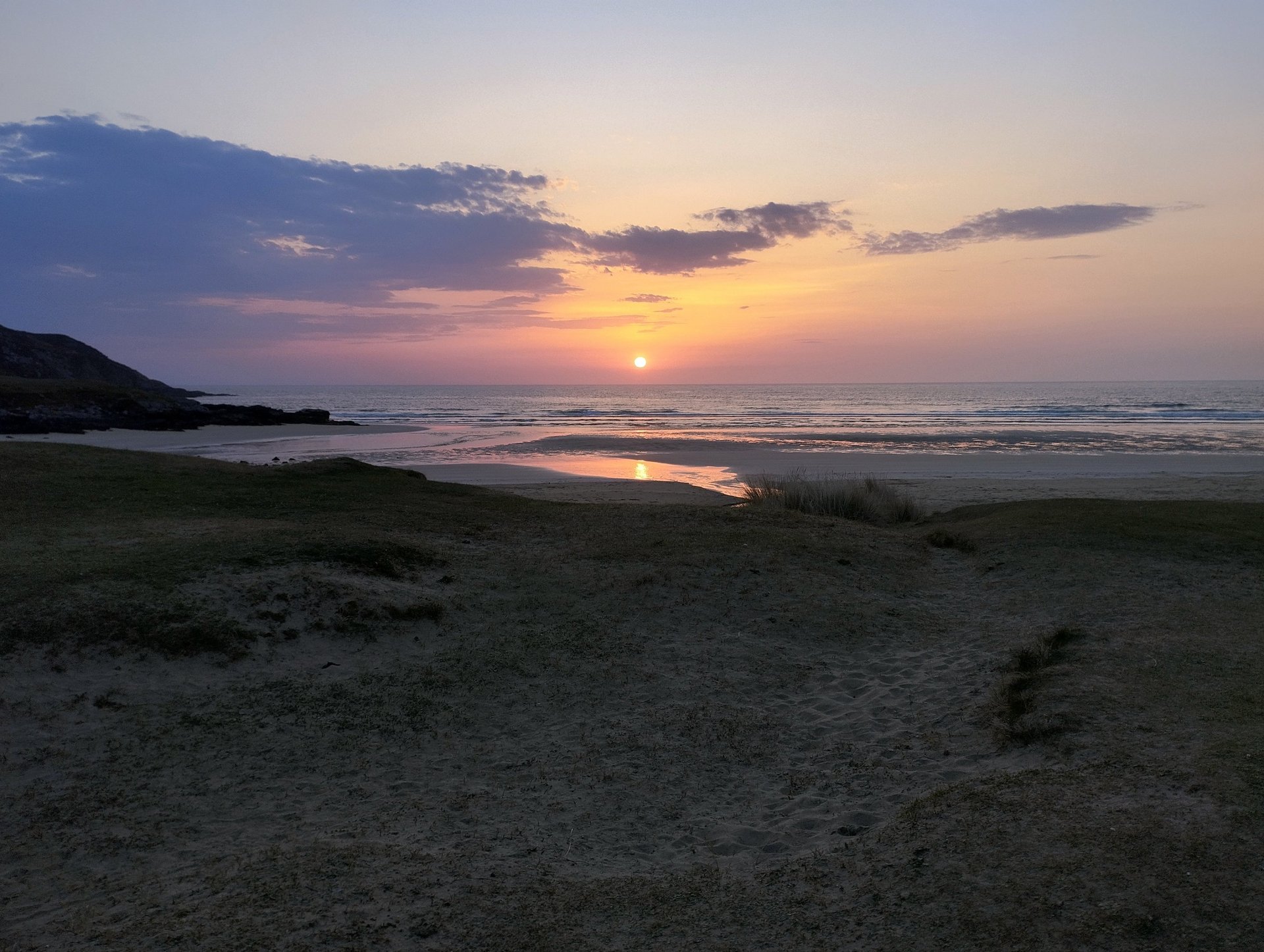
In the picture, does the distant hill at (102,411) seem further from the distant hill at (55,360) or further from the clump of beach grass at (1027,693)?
the clump of beach grass at (1027,693)

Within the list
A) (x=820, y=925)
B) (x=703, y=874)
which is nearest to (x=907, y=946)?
(x=820, y=925)

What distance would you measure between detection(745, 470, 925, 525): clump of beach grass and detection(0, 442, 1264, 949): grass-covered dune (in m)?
3.81

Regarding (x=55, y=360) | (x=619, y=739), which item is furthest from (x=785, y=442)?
(x=55, y=360)

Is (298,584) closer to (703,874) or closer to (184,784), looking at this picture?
(184,784)

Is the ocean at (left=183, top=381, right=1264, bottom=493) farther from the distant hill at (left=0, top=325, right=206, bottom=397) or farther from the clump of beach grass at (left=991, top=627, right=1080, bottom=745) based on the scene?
the distant hill at (left=0, top=325, right=206, bottom=397)

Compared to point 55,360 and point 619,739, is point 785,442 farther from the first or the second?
point 55,360

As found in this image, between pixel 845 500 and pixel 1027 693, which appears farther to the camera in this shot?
pixel 845 500

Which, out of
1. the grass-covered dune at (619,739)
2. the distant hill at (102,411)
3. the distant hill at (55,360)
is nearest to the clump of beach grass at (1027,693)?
the grass-covered dune at (619,739)

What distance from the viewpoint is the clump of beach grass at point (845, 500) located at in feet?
48.5

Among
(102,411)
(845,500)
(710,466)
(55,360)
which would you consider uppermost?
(55,360)

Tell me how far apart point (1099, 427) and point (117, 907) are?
171 ft

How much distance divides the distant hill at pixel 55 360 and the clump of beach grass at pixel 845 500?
58427 mm

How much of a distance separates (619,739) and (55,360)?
78429 millimetres

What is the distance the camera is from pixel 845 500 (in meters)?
15.1
